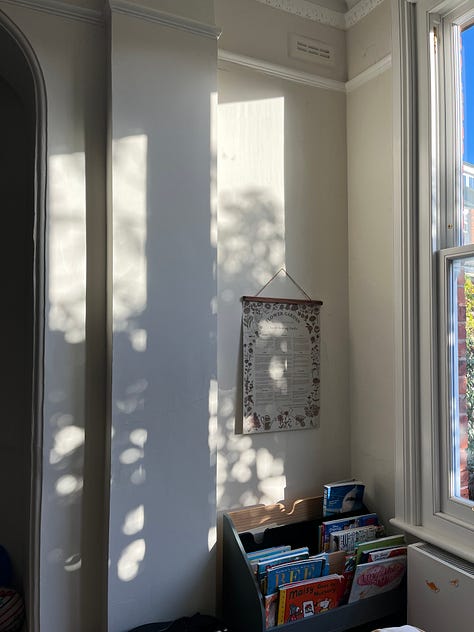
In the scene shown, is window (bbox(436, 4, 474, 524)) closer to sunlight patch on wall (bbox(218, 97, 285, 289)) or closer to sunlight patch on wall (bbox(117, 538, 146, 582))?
sunlight patch on wall (bbox(218, 97, 285, 289))

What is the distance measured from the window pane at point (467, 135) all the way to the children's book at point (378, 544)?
1138 mm

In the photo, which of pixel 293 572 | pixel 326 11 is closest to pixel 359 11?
pixel 326 11

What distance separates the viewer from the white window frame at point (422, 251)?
2.01 m

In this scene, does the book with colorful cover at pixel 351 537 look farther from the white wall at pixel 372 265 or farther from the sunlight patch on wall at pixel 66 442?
the sunlight patch on wall at pixel 66 442

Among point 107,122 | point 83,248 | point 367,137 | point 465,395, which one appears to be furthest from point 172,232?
point 465,395

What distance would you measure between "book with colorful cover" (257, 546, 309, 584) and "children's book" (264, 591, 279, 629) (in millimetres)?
64

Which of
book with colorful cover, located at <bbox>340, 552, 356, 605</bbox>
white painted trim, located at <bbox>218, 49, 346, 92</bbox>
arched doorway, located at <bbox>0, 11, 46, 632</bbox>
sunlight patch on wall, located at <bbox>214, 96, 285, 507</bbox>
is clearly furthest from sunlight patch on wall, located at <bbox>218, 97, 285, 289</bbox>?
book with colorful cover, located at <bbox>340, 552, 356, 605</bbox>

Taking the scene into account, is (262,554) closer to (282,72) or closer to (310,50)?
(282,72)

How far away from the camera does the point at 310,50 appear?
8.10ft

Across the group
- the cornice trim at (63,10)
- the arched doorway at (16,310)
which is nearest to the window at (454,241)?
the cornice trim at (63,10)

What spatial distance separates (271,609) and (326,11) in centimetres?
247

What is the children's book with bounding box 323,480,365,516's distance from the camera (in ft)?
7.40

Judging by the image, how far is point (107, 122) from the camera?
196 centimetres

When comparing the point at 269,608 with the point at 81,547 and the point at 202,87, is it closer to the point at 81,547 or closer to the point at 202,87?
the point at 81,547
